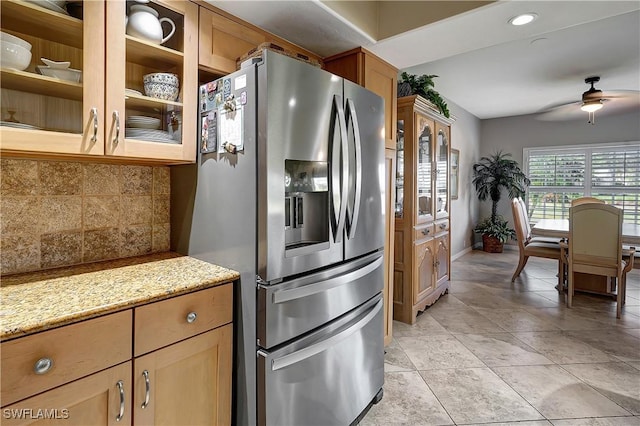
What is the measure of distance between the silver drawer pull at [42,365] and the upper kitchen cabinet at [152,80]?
0.75m

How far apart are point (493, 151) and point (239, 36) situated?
6.61 meters

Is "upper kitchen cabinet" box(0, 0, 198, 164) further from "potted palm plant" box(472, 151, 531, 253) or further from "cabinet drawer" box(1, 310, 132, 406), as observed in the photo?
"potted palm plant" box(472, 151, 531, 253)

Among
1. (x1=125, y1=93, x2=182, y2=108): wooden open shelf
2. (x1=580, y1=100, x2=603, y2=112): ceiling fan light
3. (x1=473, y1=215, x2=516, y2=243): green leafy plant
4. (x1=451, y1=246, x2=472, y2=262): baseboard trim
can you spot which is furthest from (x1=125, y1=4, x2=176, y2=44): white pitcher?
(x1=473, y1=215, x2=516, y2=243): green leafy plant

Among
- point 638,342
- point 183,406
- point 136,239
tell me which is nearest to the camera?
point 183,406

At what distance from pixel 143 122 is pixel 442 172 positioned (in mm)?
3096

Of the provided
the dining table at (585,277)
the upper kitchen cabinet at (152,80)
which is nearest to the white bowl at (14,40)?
the upper kitchen cabinet at (152,80)

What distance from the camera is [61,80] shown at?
1239 mm

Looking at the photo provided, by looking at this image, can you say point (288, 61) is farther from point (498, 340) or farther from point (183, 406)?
point (498, 340)

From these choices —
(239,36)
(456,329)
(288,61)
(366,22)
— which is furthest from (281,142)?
(456,329)

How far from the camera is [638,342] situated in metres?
2.77

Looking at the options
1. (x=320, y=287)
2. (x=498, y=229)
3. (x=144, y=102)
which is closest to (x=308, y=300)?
(x=320, y=287)

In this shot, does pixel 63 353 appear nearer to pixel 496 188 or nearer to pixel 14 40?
pixel 14 40

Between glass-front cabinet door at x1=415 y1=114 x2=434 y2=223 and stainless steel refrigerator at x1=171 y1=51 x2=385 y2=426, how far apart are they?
1479mm

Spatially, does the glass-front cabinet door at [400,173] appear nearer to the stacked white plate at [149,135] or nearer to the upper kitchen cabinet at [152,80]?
the upper kitchen cabinet at [152,80]
